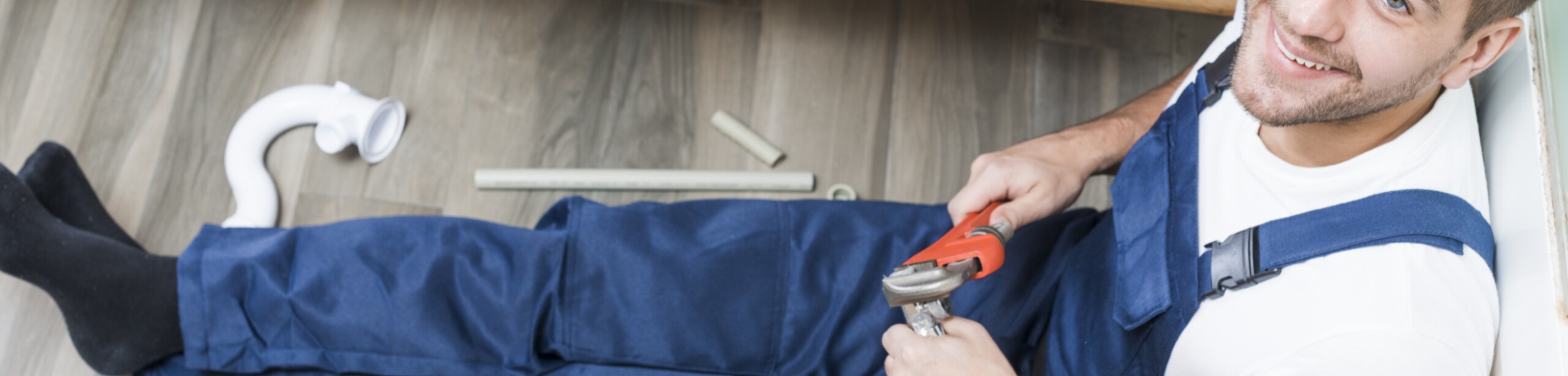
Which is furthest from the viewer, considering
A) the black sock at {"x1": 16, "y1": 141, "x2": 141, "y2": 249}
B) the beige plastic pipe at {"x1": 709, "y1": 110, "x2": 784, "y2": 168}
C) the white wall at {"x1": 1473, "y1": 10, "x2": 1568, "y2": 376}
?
the beige plastic pipe at {"x1": 709, "y1": 110, "x2": 784, "y2": 168}

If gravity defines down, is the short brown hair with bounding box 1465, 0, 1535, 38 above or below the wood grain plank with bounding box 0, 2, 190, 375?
above

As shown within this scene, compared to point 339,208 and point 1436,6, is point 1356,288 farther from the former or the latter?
point 339,208

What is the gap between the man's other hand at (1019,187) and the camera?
3.25 feet

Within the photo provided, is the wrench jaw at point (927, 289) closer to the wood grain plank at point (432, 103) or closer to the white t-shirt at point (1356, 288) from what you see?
the white t-shirt at point (1356, 288)

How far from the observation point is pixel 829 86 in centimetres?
154

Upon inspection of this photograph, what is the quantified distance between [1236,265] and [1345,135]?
0.42ft

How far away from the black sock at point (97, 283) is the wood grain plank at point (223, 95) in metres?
0.27

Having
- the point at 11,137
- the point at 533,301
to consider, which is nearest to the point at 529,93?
the point at 533,301

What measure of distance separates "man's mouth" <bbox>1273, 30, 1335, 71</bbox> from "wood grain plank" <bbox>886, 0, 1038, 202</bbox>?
0.74 m

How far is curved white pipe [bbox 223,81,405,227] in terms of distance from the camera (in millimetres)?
1354

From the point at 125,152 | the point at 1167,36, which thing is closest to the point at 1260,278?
the point at 1167,36

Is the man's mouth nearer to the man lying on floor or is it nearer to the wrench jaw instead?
the man lying on floor

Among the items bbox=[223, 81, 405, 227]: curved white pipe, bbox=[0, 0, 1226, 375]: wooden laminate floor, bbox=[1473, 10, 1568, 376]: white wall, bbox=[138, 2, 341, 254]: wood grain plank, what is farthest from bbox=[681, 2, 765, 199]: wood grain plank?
bbox=[1473, 10, 1568, 376]: white wall

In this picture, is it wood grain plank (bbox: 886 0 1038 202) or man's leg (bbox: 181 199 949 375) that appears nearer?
man's leg (bbox: 181 199 949 375)
